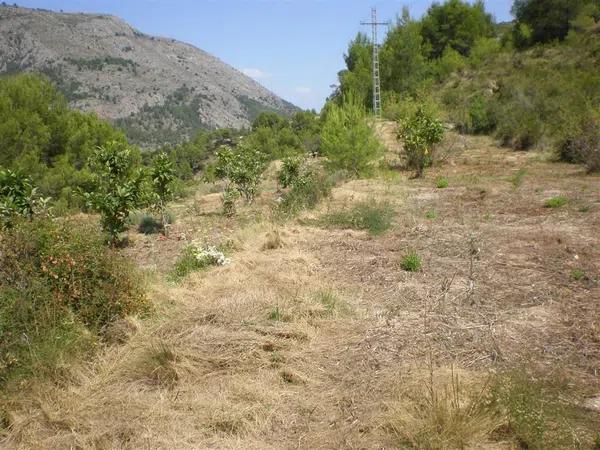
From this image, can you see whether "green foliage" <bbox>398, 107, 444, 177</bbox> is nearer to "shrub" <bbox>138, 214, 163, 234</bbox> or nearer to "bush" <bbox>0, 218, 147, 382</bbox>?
"shrub" <bbox>138, 214, 163, 234</bbox>

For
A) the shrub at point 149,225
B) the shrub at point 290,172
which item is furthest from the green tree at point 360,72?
the shrub at point 149,225

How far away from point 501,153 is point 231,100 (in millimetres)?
82663

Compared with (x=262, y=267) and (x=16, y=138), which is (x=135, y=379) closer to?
(x=262, y=267)

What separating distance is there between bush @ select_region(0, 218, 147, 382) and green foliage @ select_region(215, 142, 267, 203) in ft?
19.6

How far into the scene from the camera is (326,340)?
412cm

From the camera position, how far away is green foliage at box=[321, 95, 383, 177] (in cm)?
1256

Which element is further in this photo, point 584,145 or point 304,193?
point 584,145

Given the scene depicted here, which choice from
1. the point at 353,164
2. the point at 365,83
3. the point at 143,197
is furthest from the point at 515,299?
the point at 365,83

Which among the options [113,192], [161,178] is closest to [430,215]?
[161,178]

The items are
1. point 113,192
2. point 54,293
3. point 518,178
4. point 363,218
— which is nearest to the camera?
point 54,293

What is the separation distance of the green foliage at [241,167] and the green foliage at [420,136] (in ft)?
14.6

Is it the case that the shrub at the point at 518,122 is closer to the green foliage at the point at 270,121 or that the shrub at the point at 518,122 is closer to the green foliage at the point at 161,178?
the green foliage at the point at 161,178

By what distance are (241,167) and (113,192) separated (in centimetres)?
352

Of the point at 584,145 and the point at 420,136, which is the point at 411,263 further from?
the point at 584,145
